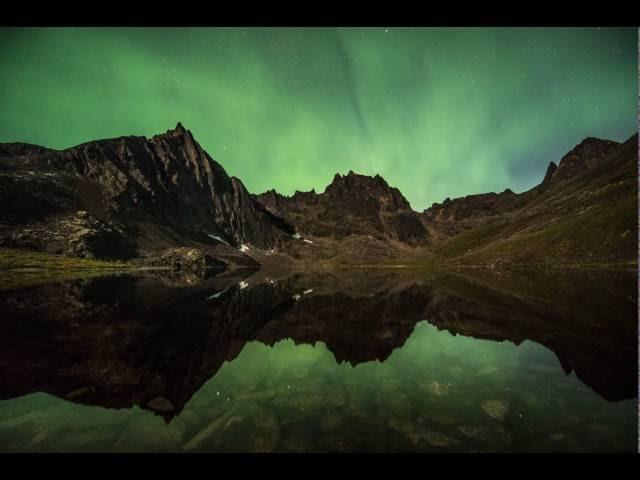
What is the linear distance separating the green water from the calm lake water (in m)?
0.06

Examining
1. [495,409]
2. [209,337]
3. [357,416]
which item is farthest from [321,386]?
[209,337]

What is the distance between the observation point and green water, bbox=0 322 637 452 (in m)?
10.8

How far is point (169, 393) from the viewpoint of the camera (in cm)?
1505

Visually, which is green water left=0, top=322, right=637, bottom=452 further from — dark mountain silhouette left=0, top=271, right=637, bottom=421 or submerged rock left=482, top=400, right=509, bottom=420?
dark mountain silhouette left=0, top=271, right=637, bottom=421

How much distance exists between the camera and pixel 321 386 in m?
16.4

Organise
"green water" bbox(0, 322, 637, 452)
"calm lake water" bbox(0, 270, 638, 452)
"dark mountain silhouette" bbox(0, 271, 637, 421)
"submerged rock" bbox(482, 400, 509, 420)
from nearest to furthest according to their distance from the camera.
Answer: "green water" bbox(0, 322, 637, 452) < "calm lake water" bbox(0, 270, 638, 452) < "submerged rock" bbox(482, 400, 509, 420) < "dark mountain silhouette" bbox(0, 271, 637, 421)

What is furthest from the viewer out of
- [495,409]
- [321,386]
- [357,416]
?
[321,386]

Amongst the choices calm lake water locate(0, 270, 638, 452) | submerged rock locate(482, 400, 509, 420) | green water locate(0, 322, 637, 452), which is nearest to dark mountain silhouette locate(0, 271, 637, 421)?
calm lake water locate(0, 270, 638, 452)

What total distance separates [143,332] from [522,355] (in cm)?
2798

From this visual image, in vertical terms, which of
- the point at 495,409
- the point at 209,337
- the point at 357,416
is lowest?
the point at 495,409

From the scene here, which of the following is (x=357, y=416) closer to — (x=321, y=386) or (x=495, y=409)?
(x=321, y=386)

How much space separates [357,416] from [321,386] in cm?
402
